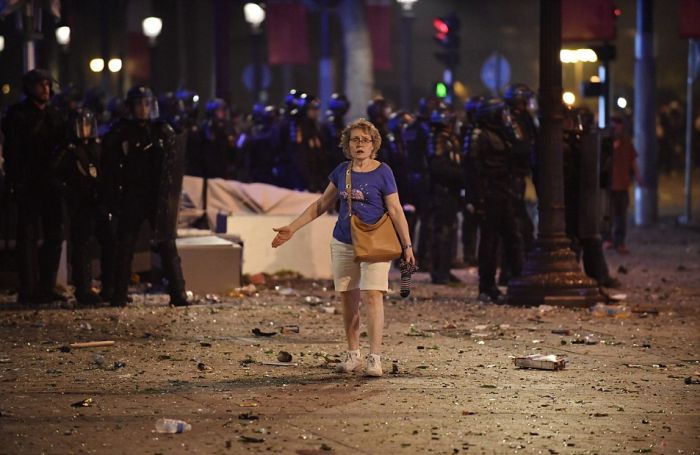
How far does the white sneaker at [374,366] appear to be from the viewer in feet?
35.3

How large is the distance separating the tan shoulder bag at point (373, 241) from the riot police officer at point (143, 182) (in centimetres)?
485

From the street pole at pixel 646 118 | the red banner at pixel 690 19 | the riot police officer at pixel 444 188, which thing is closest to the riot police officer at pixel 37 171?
the riot police officer at pixel 444 188

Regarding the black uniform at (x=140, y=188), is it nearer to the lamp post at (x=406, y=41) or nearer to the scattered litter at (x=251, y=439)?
the scattered litter at (x=251, y=439)

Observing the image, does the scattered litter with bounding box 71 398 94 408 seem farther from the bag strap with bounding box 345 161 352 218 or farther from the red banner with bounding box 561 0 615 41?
the red banner with bounding box 561 0 615 41

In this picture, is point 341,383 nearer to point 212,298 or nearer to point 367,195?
point 367,195

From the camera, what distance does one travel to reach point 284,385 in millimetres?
10445

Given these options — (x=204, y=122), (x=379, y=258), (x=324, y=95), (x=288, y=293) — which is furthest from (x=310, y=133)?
(x=324, y=95)

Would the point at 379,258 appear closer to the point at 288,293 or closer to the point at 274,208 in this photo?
the point at 288,293

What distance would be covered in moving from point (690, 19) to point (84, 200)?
53.0 feet

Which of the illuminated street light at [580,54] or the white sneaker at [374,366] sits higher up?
the illuminated street light at [580,54]

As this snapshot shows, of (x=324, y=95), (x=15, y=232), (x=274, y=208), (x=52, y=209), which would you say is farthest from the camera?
(x=324, y=95)

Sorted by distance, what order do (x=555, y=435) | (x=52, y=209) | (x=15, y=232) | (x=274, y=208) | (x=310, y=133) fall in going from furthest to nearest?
(x=310, y=133)
(x=274, y=208)
(x=15, y=232)
(x=52, y=209)
(x=555, y=435)

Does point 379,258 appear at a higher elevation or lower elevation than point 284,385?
higher

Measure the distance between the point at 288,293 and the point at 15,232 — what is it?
2898 mm
